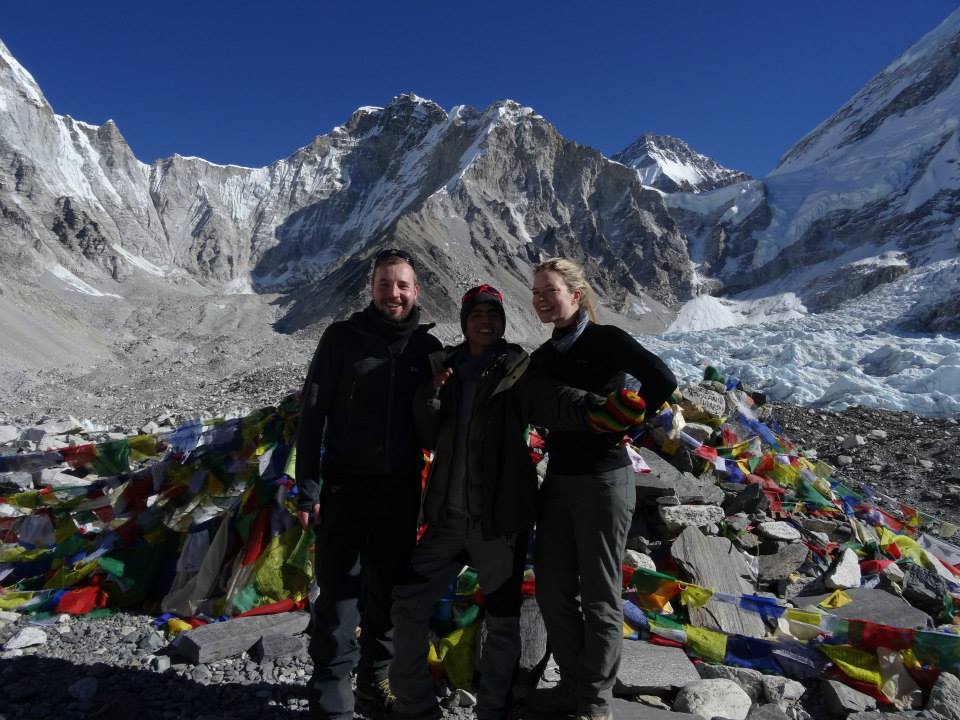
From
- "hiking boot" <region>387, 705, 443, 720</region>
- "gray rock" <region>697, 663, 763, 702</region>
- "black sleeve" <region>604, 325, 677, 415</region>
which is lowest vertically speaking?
"hiking boot" <region>387, 705, 443, 720</region>

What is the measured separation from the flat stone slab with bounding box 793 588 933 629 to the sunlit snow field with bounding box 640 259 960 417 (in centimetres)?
1868

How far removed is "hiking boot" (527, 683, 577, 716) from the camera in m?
3.03

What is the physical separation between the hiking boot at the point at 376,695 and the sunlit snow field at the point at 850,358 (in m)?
21.6

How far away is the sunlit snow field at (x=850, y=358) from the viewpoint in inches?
856

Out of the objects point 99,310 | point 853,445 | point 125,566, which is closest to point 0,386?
point 125,566

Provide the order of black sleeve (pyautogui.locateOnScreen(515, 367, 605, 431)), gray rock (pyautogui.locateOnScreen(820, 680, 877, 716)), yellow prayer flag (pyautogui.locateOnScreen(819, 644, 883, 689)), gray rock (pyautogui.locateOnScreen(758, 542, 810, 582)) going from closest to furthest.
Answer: black sleeve (pyautogui.locateOnScreen(515, 367, 605, 431))
gray rock (pyautogui.locateOnScreen(820, 680, 877, 716))
yellow prayer flag (pyautogui.locateOnScreen(819, 644, 883, 689))
gray rock (pyautogui.locateOnScreen(758, 542, 810, 582))

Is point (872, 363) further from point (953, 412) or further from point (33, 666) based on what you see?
point (33, 666)

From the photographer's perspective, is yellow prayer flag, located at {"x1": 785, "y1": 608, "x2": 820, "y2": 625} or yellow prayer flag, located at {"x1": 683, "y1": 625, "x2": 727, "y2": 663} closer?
yellow prayer flag, located at {"x1": 683, "y1": 625, "x2": 727, "y2": 663}

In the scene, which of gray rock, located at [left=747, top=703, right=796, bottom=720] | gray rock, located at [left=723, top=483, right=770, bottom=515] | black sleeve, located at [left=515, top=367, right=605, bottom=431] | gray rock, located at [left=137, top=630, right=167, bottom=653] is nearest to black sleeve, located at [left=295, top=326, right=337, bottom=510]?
black sleeve, located at [left=515, top=367, right=605, bottom=431]

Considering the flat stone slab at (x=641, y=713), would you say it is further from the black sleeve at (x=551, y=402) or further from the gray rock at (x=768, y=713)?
the black sleeve at (x=551, y=402)

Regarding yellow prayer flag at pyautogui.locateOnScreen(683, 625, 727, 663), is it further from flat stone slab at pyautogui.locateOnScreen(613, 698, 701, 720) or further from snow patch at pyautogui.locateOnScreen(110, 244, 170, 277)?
snow patch at pyautogui.locateOnScreen(110, 244, 170, 277)

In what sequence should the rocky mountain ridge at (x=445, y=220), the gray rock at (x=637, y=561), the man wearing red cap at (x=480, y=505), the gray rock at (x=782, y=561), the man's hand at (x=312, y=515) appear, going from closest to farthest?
the man wearing red cap at (x=480, y=505) → the man's hand at (x=312, y=515) → the gray rock at (x=637, y=561) → the gray rock at (x=782, y=561) → the rocky mountain ridge at (x=445, y=220)

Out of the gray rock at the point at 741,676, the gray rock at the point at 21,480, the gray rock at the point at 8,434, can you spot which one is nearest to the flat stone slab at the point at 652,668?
the gray rock at the point at 741,676

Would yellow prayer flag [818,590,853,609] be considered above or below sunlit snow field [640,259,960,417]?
below
